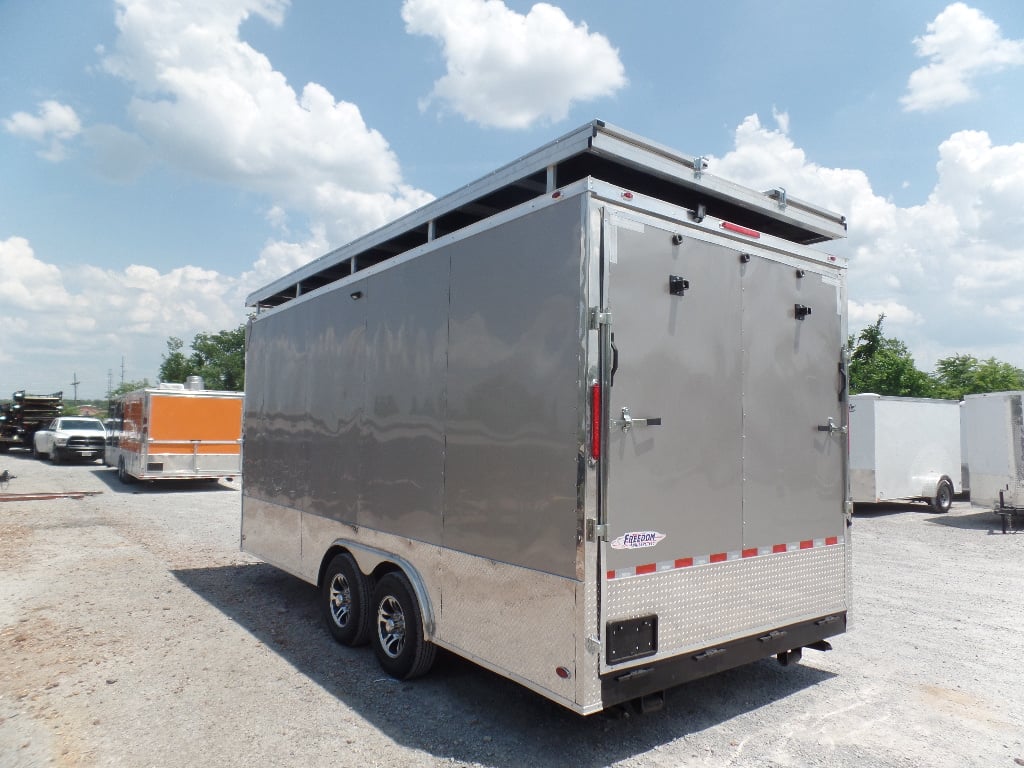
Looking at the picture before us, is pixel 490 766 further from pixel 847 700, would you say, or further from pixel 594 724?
pixel 847 700

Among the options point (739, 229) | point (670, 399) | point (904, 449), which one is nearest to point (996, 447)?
point (904, 449)

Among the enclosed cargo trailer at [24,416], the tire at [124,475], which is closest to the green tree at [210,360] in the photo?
the enclosed cargo trailer at [24,416]

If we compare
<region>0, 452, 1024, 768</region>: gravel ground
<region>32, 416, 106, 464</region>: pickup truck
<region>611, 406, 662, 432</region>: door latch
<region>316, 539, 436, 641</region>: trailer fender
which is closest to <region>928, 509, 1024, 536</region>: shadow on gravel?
<region>0, 452, 1024, 768</region>: gravel ground

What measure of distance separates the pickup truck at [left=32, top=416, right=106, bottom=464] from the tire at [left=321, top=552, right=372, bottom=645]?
2372cm

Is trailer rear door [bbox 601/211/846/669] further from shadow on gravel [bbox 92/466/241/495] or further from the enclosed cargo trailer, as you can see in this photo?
the enclosed cargo trailer

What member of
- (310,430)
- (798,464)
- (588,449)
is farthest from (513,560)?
(310,430)

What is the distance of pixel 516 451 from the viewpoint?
385 cm

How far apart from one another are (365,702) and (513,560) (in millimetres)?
1574

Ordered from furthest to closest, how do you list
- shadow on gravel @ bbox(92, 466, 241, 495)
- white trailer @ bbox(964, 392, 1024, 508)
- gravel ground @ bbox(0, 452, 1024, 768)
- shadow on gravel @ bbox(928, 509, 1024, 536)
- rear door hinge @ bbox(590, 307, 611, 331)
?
shadow on gravel @ bbox(92, 466, 241, 495)
white trailer @ bbox(964, 392, 1024, 508)
shadow on gravel @ bbox(928, 509, 1024, 536)
gravel ground @ bbox(0, 452, 1024, 768)
rear door hinge @ bbox(590, 307, 611, 331)

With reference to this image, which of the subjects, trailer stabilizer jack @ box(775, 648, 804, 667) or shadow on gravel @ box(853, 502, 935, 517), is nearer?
trailer stabilizer jack @ box(775, 648, 804, 667)

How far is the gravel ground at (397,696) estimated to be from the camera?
3.77 meters

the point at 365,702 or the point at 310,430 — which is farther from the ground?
the point at 310,430

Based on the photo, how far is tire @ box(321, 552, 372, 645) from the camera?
5309 millimetres

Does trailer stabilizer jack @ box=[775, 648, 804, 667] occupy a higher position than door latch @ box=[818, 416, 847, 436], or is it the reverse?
door latch @ box=[818, 416, 847, 436]
